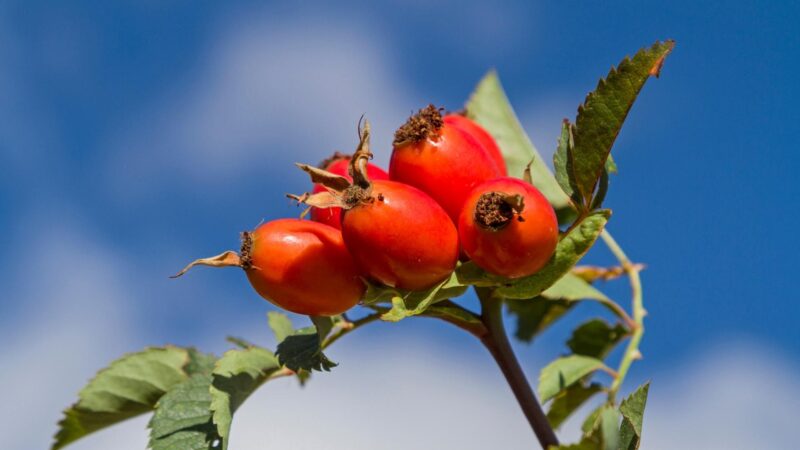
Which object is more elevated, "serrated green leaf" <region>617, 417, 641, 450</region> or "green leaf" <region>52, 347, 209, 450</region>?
"green leaf" <region>52, 347, 209, 450</region>

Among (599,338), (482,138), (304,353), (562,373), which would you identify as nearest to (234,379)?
(304,353)

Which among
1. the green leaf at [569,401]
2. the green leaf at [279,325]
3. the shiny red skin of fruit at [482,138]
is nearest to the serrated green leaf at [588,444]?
the shiny red skin of fruit at [482,138]

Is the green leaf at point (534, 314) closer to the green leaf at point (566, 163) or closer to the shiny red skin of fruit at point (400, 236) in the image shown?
the green leaf at point (566, 163)

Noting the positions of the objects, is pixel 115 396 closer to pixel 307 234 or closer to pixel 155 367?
pixel 155 367

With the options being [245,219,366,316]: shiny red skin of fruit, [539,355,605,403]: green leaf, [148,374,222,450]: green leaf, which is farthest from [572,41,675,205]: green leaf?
[148,374,222,450]: green leaf

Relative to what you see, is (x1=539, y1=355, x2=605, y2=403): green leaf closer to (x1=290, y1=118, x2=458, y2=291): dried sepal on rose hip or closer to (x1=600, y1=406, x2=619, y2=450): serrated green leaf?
(x1=600, y1=406, x2=619, y2=450): serrated green leaf

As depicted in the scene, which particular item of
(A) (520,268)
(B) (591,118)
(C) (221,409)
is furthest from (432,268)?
(C) (221,409)
